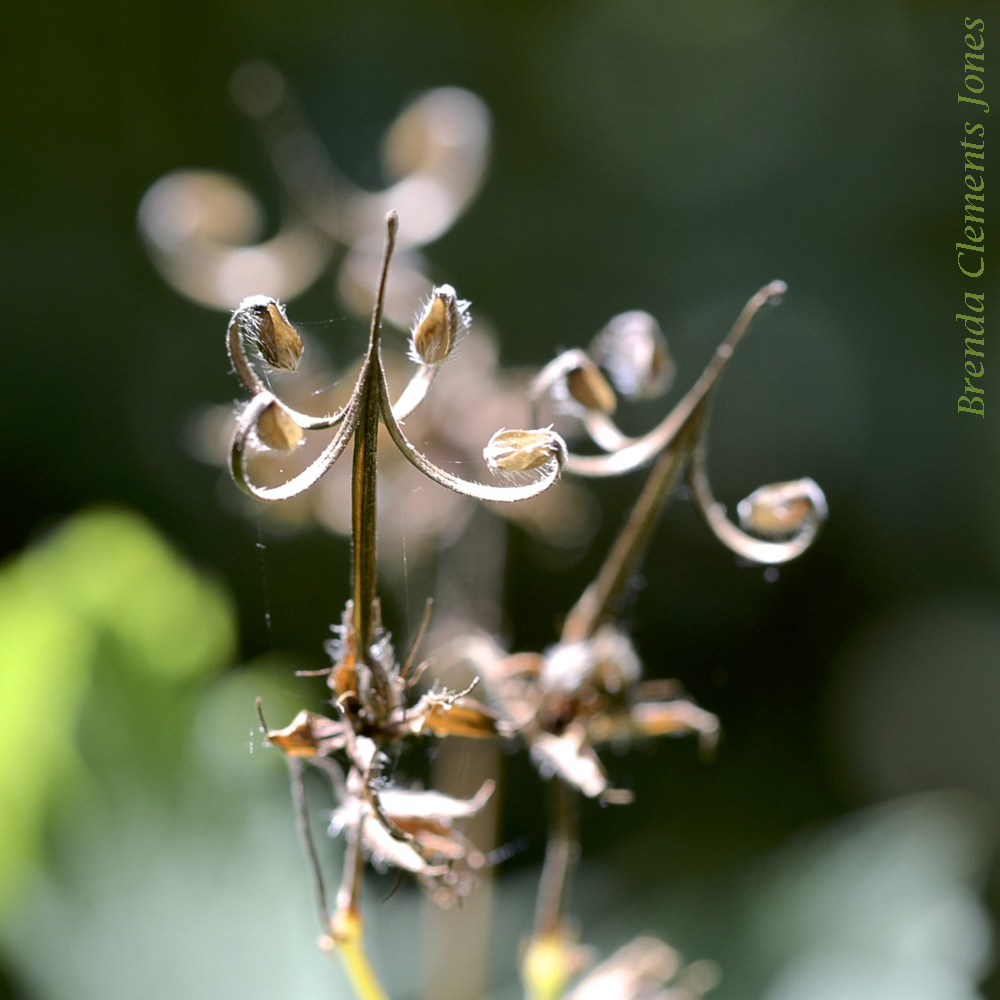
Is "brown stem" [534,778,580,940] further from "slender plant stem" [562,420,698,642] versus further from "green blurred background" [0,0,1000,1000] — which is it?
"green blurred background" [0,0,1000,1000]

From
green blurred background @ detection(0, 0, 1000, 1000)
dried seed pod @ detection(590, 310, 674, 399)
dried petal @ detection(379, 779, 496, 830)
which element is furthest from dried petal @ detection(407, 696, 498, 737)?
green blurred background @ detection(0, 0, 1000, 1000)

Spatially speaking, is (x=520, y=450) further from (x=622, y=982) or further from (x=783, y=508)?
(x=622, y=982)

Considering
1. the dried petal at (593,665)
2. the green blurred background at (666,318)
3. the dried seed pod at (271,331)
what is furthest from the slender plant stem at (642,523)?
the green blurred background at (666,318)

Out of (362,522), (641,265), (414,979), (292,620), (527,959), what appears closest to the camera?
(362,522)

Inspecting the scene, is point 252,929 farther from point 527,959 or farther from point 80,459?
point 80,459

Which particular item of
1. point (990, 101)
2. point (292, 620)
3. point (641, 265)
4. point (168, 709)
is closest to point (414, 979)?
point (168, 709)

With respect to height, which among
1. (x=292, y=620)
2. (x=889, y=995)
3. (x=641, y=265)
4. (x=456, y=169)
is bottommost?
(x=889, y=995)

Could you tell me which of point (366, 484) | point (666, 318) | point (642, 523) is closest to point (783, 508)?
point (642, 523)

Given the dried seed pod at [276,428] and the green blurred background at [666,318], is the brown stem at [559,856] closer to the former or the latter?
the dried seed pod at [276,428]
